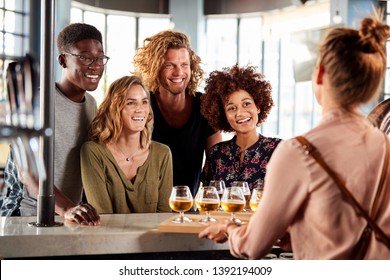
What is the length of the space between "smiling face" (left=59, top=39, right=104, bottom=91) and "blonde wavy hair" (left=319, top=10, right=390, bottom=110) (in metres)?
1.51

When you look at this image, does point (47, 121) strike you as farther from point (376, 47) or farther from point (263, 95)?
point (263, 95)

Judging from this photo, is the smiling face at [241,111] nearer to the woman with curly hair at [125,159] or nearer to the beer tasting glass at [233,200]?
the woman with curly hair at [125,159]

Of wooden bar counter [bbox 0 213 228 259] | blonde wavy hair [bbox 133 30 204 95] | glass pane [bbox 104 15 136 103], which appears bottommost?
wooden bar counter [bbox 0 213 228 259]

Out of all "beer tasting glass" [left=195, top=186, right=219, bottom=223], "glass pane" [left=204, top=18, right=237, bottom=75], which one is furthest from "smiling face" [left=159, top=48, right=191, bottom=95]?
"glass pane" [left=204, top=18, right=237, bottom=75]

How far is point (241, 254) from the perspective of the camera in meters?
1.47

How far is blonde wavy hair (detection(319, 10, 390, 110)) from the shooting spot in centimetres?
136

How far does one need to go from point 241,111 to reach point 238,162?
250 millimetres

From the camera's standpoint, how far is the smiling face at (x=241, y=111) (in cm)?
285

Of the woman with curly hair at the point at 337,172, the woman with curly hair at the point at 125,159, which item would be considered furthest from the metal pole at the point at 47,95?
the woman with curly hair at the point at 337,172

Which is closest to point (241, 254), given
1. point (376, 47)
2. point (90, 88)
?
point (376, 47)

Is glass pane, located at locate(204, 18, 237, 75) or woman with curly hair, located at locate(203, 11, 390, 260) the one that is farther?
glass pane, located at locate(204, 18, 237, 75)

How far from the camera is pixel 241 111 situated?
2854 mm

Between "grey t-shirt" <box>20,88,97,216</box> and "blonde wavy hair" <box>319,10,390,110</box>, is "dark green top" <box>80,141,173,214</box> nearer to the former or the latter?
"grey t-shirt" <box>20,88,97,216</box>
